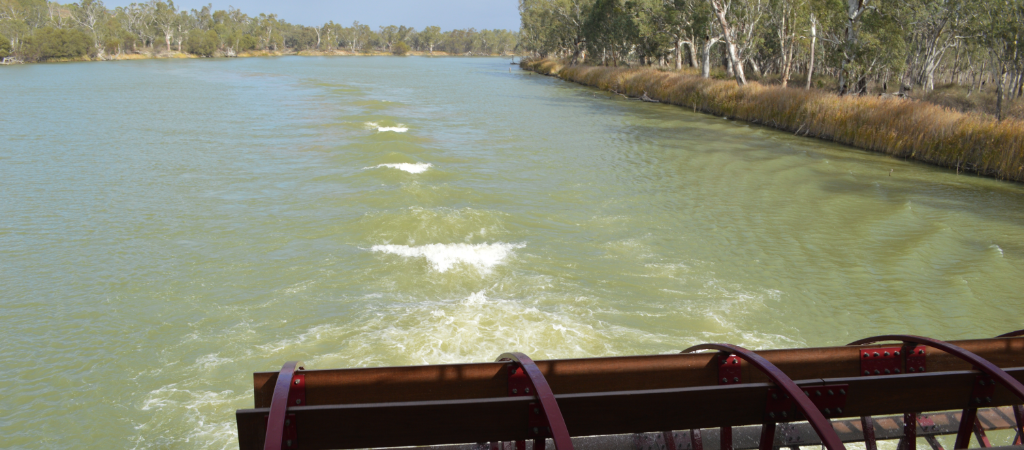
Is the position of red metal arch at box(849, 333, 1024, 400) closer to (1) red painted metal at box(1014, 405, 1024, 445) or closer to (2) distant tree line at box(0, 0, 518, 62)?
(1) red painted metal at box(1014, 405, 1024, 445)

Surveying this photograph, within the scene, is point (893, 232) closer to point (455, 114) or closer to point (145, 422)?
point (145, 422)

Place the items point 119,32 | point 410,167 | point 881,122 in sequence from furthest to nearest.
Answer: point 119,32
point 881,122
point 410,167

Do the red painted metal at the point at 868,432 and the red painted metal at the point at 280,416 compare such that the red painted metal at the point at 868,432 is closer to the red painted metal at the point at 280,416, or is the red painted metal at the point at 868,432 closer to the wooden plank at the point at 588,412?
the wooden plank at the point at 588,412

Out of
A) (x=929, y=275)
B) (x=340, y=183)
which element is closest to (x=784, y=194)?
(x=929, y=275)

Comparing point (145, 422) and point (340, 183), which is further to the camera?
point (340, 183)

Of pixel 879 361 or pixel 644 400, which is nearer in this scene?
pixel 644 400

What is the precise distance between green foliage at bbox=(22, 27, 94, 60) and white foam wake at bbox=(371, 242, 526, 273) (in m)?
126

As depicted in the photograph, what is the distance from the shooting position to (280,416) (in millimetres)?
3854

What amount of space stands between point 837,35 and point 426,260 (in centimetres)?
3493

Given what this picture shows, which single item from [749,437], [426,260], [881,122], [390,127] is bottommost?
[426,260]

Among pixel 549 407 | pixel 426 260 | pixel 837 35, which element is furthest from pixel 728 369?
pixel 837 35

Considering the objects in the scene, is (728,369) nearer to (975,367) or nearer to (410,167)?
(975,367)

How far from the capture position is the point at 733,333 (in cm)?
925

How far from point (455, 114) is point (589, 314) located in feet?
→ 89.0
